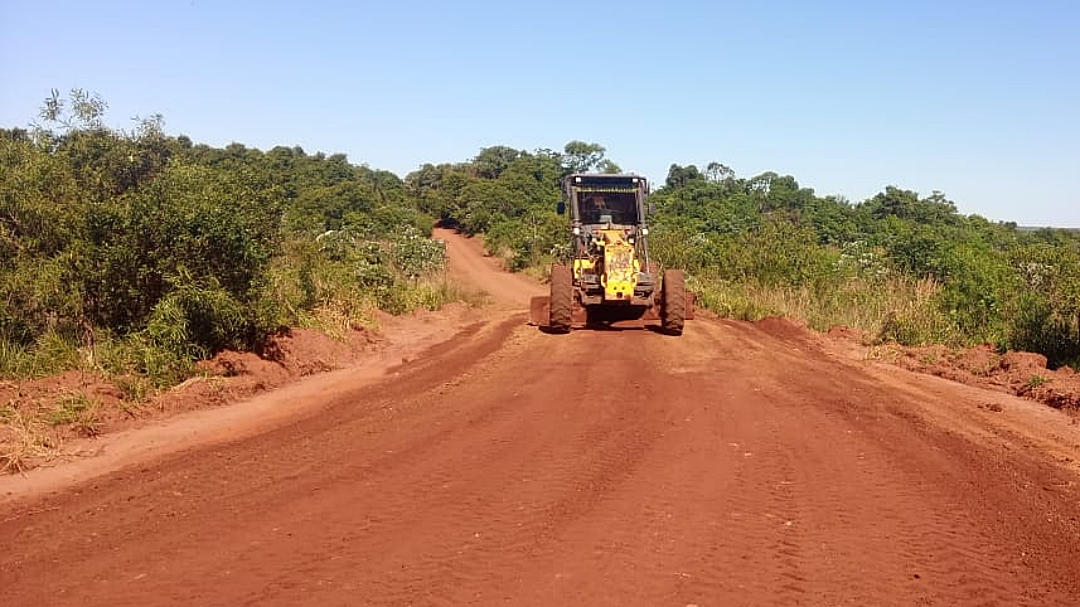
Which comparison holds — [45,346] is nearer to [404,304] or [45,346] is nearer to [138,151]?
[138,151]

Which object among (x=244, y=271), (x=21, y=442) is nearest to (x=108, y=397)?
(x=21, y=442)

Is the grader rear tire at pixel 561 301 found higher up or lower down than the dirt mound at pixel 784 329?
higher up

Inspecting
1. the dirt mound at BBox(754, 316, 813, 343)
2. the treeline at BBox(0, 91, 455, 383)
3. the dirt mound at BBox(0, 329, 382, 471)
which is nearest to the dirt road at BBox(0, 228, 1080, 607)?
the dirt mound at BBox(0, 329, 382, 471)

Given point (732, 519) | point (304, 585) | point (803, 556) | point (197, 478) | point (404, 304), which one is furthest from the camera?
point (404, 304)

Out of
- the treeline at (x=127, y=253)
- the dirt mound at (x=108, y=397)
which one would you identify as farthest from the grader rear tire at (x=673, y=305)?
the treeline at (x=127, y=253)

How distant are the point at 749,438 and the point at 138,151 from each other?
970 centimetres

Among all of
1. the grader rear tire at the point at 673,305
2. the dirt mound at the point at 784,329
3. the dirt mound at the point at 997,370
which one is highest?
the grader rear tire at the point at 673,305

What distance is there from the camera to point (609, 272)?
16.3 m

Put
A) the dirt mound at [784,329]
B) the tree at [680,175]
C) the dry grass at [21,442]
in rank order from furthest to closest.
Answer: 1. the tree at [680,175]
2. the dirt mound at [784,329]
3. the dry grass at [21,442]

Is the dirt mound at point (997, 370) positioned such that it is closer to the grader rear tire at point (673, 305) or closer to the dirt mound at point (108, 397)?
the grader rear tire at point (673, 305)

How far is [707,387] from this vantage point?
1108 centimetres

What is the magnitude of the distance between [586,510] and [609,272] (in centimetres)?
1044

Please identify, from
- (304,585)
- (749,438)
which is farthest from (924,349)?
(304,585)

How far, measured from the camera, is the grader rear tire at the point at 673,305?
52.4ft
